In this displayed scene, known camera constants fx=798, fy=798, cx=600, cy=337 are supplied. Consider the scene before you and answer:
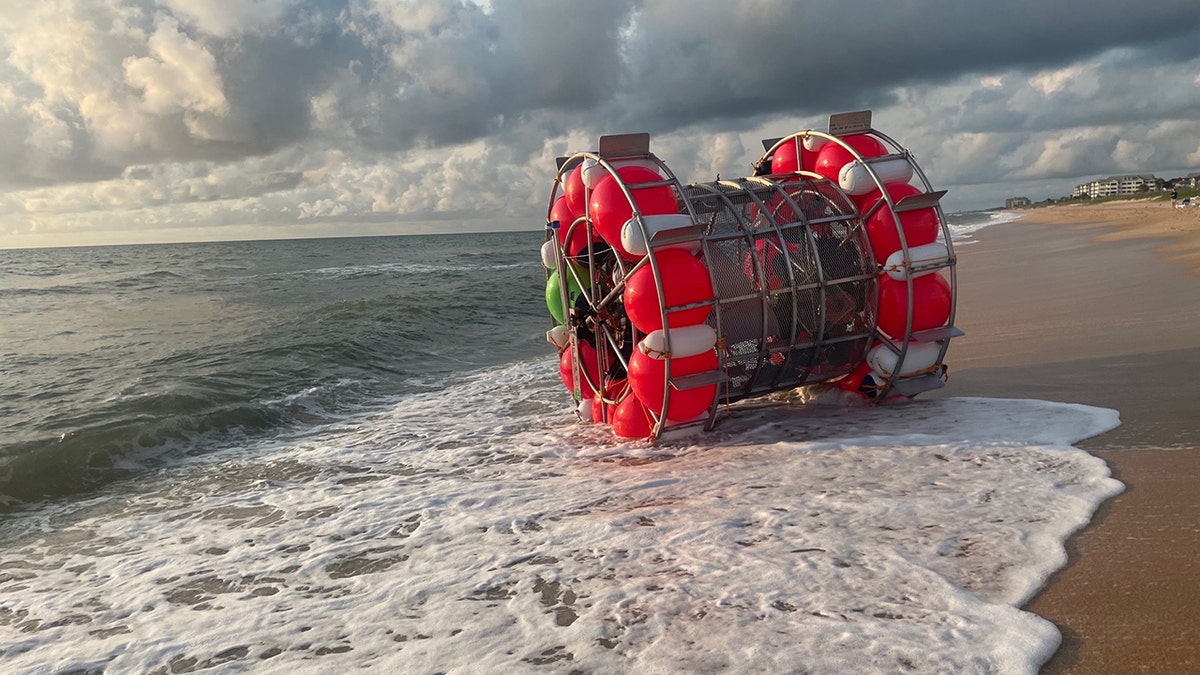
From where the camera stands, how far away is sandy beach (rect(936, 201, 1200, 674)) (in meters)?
3.84

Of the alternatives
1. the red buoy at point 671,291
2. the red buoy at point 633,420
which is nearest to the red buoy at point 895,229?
the red buoy at point 671,291

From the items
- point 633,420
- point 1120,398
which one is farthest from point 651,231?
point 1120,398

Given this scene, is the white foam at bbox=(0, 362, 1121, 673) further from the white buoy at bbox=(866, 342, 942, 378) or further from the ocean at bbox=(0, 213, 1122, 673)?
the white buoy at bbox=(866, 342, 942, 378)

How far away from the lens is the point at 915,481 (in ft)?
20.6

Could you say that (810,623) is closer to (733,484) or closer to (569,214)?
(733,484)

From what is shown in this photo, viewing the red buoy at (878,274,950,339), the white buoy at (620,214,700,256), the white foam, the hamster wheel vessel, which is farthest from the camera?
the red buoy at (878,274,950,339)

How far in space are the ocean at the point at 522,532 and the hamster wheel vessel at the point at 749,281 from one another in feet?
1.78

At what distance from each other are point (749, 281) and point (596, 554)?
3765mm

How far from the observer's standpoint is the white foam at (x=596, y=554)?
413 cm

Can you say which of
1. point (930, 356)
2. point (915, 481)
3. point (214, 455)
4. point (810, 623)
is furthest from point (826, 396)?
point (214, 455)

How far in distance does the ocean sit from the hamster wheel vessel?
0.54 m

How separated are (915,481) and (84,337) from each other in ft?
67.8

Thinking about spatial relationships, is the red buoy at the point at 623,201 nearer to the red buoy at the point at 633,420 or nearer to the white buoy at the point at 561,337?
the red buoy at the point at 633,420

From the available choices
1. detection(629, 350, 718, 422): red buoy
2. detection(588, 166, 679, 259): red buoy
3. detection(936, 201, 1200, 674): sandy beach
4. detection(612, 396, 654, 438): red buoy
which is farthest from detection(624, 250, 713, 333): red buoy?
detection(936, 201, 1200, 674): sandy beach
